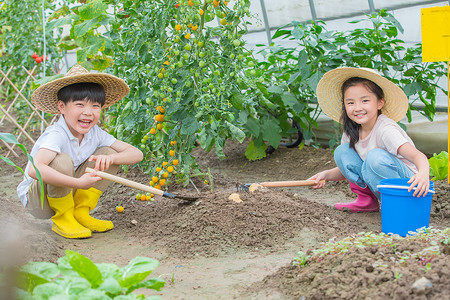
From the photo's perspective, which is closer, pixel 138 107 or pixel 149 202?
pixel 138 107

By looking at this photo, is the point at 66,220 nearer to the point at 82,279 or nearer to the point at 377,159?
the point at 82,279

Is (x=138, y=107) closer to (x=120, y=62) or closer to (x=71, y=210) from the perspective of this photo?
(x=120, y=62)

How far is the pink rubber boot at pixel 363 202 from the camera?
264 cm

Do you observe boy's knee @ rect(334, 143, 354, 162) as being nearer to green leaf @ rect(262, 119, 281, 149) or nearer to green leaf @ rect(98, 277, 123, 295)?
green leaf @ rect(262, 119, 281, 149)

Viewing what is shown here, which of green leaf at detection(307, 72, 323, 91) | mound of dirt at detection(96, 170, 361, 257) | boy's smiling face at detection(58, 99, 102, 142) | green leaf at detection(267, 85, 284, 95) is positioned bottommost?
mound of dirt at detection(96, 170, 361, 257)

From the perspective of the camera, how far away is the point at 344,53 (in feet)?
11.0

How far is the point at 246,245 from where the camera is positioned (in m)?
2.12

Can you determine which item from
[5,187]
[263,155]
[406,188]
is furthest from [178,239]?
[5,187]

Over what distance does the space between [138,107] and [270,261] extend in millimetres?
1159


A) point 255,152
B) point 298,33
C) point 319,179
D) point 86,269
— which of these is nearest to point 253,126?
point 255,152

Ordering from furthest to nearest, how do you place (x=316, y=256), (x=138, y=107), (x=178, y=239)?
(x=138, y=107)
(x=178, y=239)
(x=316, y=256)

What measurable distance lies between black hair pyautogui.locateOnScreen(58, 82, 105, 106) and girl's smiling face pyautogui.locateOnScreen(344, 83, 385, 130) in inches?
48.7

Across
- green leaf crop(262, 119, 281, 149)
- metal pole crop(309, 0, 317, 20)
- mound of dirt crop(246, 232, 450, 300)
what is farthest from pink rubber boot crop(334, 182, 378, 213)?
metal pole crop(309, 0, 317, 20)

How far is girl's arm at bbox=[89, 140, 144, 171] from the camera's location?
7.73ft
